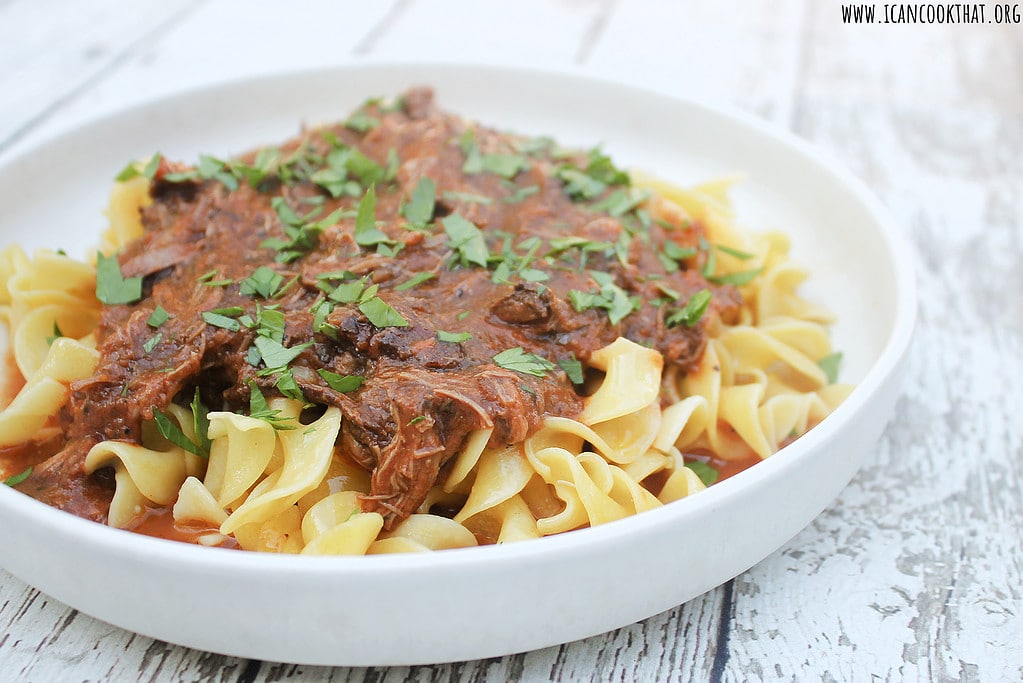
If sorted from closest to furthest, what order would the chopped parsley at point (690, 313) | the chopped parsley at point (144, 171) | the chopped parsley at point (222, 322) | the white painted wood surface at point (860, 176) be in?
the white painted wood surface at point (860, 176) < the chopped parsley at point (222, 322) < the chopped parsley at point (690, 313) < the chopped parsley at point (144, 171)

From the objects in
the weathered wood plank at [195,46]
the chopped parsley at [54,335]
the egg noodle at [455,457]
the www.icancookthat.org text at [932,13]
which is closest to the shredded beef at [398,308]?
the egg noodle at [455,457]

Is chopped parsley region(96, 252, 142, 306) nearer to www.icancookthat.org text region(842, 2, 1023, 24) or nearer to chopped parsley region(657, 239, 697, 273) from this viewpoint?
chopped parsley region(657, 239, 697, 273)

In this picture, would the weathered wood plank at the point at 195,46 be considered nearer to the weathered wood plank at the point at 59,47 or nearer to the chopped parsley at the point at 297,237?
the weathered wood plank at the point at 59,47

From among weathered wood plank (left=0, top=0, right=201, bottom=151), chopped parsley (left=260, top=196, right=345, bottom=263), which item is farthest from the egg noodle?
weathered wood plank (left=0, top=0, right=201, bottom=151)

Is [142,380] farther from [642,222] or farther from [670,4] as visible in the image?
[670,4]

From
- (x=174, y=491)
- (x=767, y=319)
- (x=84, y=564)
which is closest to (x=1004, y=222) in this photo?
(x=767, y=319)

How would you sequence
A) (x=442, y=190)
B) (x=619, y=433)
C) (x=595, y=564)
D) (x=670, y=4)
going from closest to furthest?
(x=595, y=564), (x=619, y=433), (x=442, y=190), (x=670, y=4)
